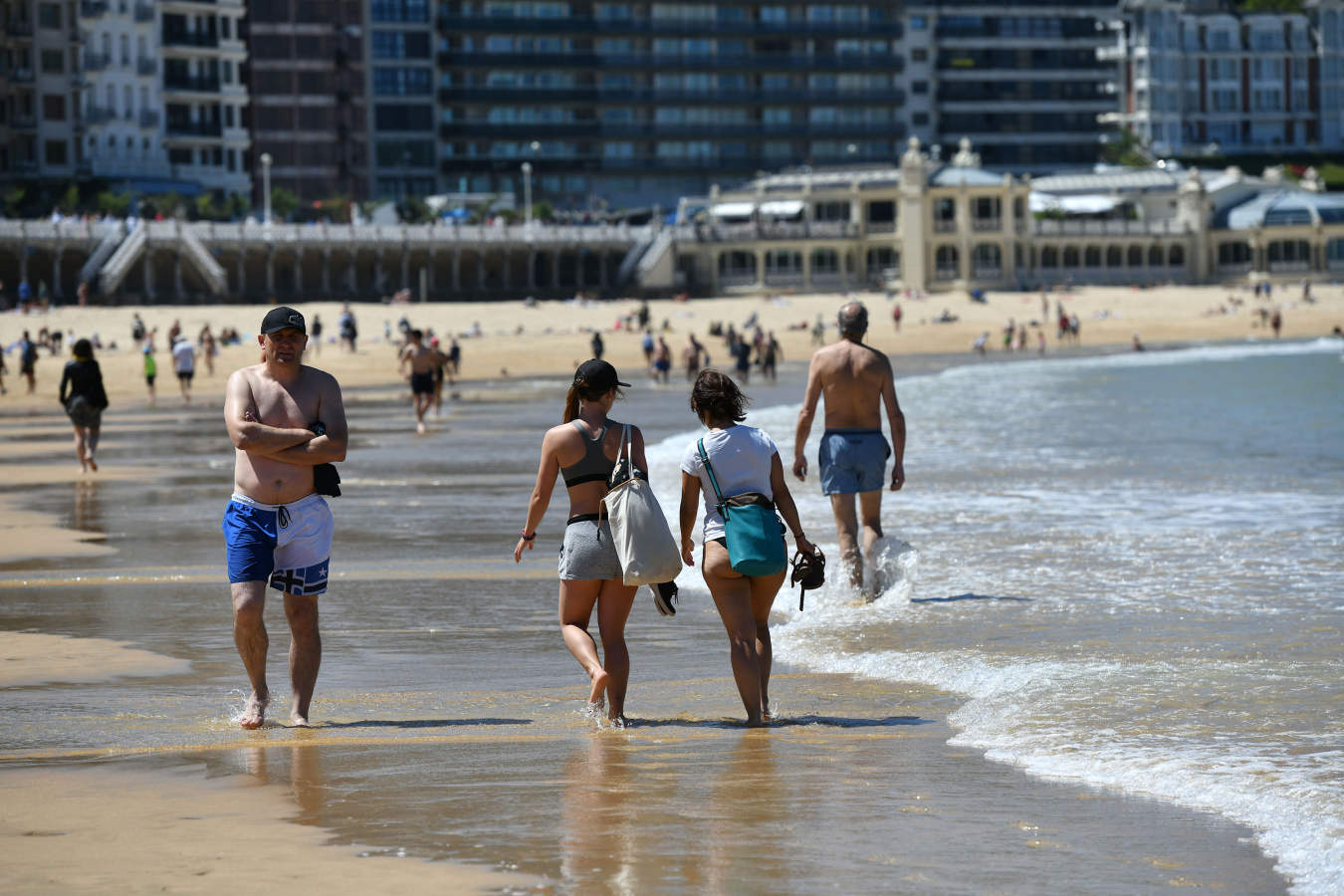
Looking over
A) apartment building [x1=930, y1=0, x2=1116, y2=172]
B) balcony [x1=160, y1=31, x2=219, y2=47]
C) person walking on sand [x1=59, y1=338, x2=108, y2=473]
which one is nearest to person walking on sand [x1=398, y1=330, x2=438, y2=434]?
person walking on sand [x1=59, y1=338, x2=108, y2=473]

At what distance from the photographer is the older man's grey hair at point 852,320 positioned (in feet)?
37.3

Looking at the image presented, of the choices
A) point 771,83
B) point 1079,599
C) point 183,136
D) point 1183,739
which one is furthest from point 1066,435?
point 771,83

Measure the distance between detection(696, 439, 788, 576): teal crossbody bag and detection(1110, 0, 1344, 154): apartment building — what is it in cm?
12588

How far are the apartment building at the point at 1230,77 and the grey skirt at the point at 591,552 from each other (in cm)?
12605

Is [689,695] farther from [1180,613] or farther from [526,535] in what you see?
[1180,613]

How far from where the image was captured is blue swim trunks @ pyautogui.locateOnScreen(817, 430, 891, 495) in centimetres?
1145

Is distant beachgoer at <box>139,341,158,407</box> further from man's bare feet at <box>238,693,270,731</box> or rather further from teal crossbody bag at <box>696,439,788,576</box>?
teal crossbody bag at <box>696,439,788,576</box>

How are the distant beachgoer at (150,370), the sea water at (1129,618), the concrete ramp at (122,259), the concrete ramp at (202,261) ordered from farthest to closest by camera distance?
the concrete ramp at (202,261) → the concrete ramp at (122,259) → the distant beachgoer at (150,370) → the sea water at (1129,618)

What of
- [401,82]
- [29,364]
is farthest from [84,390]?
[401,82]

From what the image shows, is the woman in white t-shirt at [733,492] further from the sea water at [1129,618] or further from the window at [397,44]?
the window at [397,44]

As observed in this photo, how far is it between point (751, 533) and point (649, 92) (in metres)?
114

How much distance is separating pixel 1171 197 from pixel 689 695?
336 feet

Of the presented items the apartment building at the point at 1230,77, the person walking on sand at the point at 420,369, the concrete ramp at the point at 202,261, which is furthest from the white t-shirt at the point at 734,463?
the apartment building at the point at 1230,77

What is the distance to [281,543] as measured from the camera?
8055 millimetres
